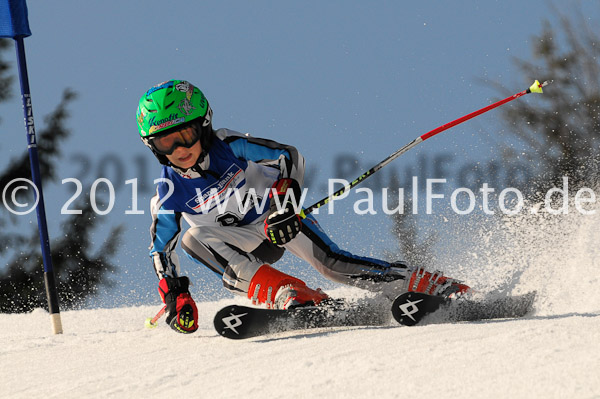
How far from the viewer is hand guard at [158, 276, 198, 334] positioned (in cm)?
391

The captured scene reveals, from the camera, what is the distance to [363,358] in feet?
9.10

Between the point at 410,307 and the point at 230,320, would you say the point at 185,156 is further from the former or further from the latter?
the point at 410,307

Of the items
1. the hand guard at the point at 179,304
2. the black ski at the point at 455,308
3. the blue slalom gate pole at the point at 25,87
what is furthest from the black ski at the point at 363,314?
the blue slalom gate pole at the point at 25,87

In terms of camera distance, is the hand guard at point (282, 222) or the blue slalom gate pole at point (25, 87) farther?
the blue slalom gate pole at point (25, 87)

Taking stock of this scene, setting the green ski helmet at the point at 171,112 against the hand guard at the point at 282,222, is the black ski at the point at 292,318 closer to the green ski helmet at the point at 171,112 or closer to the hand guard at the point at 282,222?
the hand guard at the point at 282,222

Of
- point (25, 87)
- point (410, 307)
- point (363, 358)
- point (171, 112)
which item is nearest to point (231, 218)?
point (171, 112)

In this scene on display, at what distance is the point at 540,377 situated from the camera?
2.32 metres

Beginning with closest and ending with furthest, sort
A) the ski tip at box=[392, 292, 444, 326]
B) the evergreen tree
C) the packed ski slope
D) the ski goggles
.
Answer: the packed ski slope
the ski tip at box=[392, 292, 444, 326]
the ski goggles
the evergreen tree

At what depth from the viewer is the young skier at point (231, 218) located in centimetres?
380

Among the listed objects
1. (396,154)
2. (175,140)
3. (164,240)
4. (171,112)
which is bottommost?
(164,240)

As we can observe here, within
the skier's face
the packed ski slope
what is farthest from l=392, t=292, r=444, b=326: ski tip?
the skier's face

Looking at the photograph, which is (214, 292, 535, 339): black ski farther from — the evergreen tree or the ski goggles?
the evergreen tree

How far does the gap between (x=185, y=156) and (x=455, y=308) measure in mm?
1698

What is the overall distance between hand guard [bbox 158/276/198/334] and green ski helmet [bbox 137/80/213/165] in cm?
73
